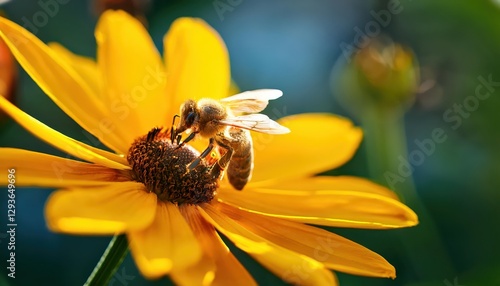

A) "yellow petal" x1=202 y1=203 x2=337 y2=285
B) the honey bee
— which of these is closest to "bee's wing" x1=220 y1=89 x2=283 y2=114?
the honey bee

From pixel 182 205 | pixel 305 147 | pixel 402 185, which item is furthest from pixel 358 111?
pixel 182 205

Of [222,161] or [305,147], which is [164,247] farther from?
[305,147]

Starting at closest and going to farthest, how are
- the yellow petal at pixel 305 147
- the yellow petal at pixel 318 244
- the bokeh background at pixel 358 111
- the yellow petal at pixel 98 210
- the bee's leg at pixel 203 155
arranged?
1. the yellow petal at pixel 98 210
2. the yellow petal at pixel 318 244
3. the bee's leg at pixel 203 155
4. the yellow petal at pixel 305 147
5. the bokeh background at pixel 358 111

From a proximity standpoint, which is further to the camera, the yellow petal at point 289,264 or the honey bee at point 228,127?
the honey bee at point 228,127

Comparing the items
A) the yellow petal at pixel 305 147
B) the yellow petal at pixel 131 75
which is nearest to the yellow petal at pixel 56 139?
the yellow petal at pixel 131 75

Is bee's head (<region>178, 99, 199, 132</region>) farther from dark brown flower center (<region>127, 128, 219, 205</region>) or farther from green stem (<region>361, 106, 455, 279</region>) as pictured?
green stem (<region>361, 106, 455, 279</region>)

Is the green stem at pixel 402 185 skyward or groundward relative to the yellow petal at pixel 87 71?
groundward

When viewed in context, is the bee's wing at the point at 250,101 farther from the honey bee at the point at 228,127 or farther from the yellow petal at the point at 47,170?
the yellow petal at the point at 47,170

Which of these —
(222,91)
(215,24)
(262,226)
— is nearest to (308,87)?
(215,24)
